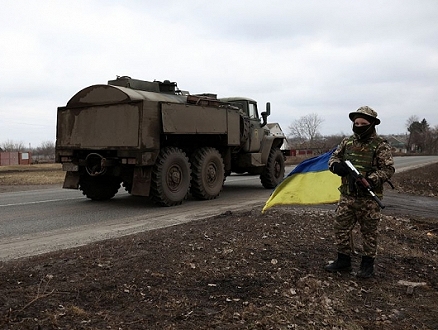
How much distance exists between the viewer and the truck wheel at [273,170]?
13.2 meters

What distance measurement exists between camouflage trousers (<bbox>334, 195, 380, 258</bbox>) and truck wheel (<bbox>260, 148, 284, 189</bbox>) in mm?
8527

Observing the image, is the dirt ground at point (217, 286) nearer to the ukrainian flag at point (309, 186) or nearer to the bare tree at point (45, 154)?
the ukrainian flag at point (309, 186)

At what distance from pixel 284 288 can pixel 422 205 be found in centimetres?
848

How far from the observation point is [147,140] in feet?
28.7

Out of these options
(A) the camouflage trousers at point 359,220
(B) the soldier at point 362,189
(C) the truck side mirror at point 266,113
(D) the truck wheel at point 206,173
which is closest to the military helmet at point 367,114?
(B) the soldier at point 362,189

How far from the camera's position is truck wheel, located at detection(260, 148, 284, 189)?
13.2 m

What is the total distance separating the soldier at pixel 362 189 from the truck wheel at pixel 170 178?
16.6 feet

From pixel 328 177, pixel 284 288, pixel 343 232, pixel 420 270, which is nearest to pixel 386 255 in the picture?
pixel 420 270

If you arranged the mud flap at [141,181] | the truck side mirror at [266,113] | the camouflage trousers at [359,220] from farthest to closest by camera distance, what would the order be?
the truck side mirror at [266,113] → the mud flap at [141,181] → the camouflage trousers at [359,220]

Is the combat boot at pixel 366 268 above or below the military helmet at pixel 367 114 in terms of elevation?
below

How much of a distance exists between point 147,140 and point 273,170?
5586 mm

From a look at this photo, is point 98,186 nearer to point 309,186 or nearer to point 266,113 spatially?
point 266,113

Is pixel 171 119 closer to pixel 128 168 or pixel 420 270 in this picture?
pixel 128 168

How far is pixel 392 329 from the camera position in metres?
3.43
